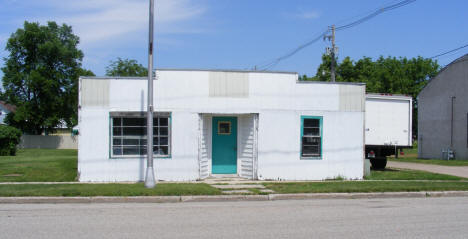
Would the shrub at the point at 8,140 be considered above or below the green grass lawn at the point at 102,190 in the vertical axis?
above

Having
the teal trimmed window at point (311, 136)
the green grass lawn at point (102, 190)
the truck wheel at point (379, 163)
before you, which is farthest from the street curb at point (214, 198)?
the truck wheel at point (379, 163)

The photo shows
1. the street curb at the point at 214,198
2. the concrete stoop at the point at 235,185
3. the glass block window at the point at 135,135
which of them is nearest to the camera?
the street curb at the point at 214,198

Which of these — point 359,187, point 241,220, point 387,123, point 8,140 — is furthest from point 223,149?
point 8,140

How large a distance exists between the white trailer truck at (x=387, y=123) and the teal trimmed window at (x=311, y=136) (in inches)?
185

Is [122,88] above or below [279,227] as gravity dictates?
above

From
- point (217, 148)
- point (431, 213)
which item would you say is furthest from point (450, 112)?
point (431, 213)

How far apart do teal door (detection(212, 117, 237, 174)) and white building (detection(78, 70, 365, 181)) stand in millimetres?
36

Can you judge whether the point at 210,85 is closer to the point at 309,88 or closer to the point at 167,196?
the point at 309,88

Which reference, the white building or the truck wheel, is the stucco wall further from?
the white building

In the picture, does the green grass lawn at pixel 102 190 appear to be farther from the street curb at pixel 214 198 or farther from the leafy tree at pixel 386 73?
the leafy tree at pixel 386 73

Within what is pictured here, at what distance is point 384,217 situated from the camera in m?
9.55

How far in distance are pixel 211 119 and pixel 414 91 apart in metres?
55.6

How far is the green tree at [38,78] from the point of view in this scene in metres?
48.1

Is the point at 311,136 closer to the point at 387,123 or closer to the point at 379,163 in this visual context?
the point at 387,123
